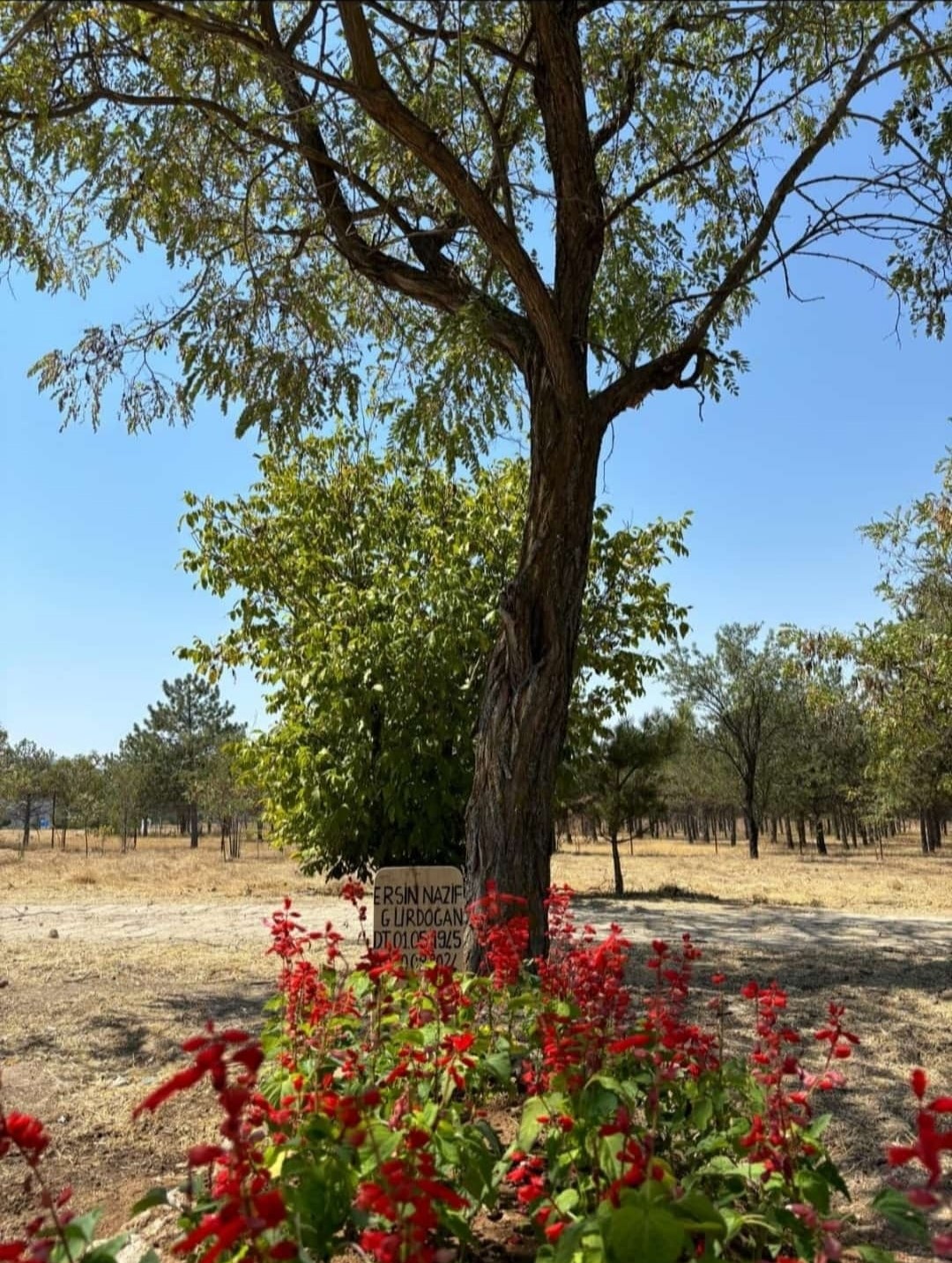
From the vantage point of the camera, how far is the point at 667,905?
45.2 ft

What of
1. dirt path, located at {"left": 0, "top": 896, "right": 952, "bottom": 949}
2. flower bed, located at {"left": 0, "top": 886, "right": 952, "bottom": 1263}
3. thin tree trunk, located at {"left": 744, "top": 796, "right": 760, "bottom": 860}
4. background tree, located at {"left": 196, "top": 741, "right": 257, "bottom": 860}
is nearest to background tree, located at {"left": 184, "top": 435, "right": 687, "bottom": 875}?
dirt path, located at {"left": 0, "top": 896, "right": 952, "bottom": 949}

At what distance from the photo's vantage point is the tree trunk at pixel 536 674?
4.57m

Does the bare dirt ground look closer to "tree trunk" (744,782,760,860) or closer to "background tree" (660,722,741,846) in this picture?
"tree trunk" (744,782,760,860)

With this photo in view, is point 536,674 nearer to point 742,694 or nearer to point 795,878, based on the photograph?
point 795,878

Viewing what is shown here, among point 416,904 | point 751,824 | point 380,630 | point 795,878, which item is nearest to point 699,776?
point 751,824

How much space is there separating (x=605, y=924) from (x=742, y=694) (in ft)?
85.6

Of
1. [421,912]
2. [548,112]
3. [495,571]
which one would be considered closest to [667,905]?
[495,571]

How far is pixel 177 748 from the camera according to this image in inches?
1941

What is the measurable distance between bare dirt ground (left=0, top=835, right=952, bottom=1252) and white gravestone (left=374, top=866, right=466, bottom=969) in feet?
3.27

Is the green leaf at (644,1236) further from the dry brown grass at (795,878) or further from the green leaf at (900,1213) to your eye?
the dry brown grass at (795,878)

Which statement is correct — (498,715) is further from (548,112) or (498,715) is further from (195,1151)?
(195,1151)

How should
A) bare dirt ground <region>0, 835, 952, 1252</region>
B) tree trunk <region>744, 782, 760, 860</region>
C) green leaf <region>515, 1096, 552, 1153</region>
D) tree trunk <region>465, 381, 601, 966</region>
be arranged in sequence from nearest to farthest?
green leaf <region>515, 1096, 552, 1153</region>
bare dirt ground <region>0, 835, 952, 1252</region>
tree trunk <region>465, 381, 601, 966</region>
tree trunk <region>744, 782, 760, 860</region>

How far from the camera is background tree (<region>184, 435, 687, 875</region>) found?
8.51 meters

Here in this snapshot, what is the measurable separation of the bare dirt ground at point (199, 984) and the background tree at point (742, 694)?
17910 millimetres
